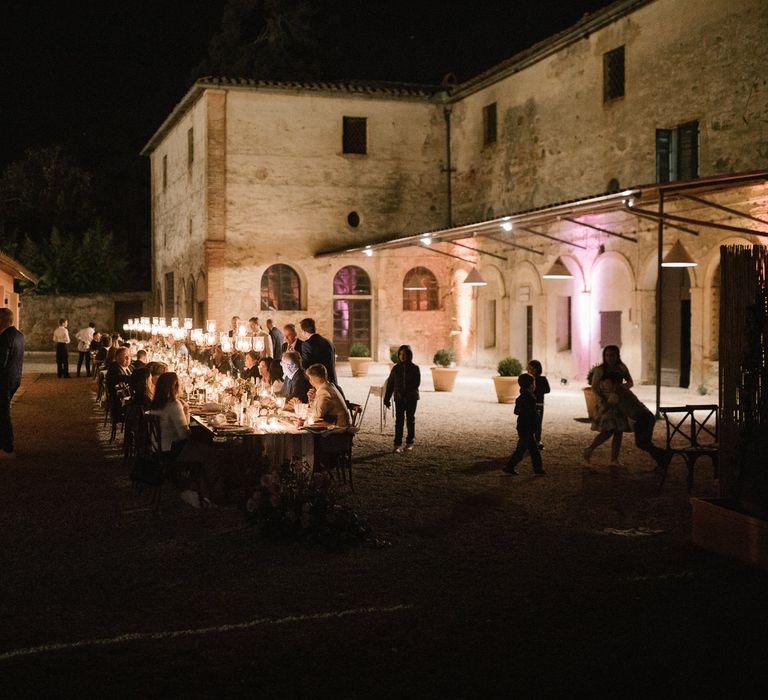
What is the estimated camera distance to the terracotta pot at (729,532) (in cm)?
660

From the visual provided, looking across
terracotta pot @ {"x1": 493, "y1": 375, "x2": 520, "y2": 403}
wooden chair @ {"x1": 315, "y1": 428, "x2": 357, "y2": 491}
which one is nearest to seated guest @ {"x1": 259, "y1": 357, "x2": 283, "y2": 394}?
wooden chair @ {"x1": 315, "y1": 428, "x2": 357, "y2": 491}

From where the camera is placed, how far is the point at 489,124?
28.4 m

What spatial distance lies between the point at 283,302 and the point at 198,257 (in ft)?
9.91

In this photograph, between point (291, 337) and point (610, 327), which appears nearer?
point (291, 337)

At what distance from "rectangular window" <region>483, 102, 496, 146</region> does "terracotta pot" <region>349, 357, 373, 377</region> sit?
25.4 feet

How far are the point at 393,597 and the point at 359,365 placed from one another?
62.8ft

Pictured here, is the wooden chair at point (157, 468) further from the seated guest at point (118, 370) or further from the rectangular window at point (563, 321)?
the rectangular window at point (563, 321)

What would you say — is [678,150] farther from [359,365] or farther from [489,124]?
[359,365]

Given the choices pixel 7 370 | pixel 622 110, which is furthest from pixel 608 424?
pixel 622 110

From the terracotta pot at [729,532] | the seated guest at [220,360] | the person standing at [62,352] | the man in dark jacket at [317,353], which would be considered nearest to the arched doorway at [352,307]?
the person standing at [62,352]

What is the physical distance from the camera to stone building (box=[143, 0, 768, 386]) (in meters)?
19.2

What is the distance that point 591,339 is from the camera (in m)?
22.2

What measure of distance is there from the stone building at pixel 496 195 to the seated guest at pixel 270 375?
6894mm

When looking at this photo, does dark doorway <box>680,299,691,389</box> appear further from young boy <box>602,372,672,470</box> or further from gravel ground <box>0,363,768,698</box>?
gravel ground <box>0,363,768,698</box>
